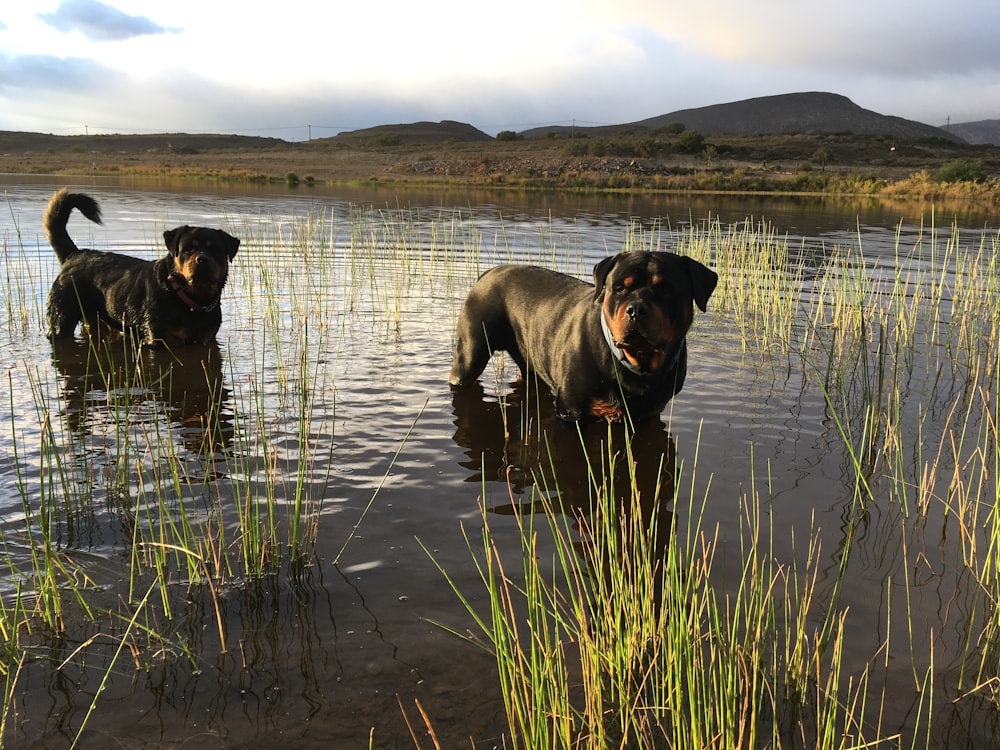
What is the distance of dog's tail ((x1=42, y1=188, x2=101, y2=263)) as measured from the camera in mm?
7255

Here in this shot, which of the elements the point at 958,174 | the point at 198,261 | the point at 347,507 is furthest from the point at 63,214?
the point at 958,174

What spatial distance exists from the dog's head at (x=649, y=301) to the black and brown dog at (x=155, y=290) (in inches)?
161

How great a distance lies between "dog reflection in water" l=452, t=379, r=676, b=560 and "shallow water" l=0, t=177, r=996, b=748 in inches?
1.3

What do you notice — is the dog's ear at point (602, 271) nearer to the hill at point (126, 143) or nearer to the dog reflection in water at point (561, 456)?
the dog reflection in water at point (561, 456)

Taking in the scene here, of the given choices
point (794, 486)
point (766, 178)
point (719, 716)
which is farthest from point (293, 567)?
point (766, 178)

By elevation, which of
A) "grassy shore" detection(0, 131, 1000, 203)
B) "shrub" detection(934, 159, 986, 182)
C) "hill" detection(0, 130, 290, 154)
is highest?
"hill" detection(0, 130, 290, 154)

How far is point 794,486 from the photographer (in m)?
4.08

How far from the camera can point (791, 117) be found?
6088 inches

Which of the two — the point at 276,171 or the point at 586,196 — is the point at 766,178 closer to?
the point at 586,196

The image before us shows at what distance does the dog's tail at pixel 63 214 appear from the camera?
23.8 ft

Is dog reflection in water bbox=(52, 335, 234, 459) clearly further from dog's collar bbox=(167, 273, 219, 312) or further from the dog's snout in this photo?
the dog's snout

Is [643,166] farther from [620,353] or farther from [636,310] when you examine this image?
[636,310]

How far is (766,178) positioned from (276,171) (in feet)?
112

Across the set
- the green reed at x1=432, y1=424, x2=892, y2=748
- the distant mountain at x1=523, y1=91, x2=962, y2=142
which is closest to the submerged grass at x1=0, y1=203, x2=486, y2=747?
the green reed at x1=432, y1=424, x2=892, y2=748
